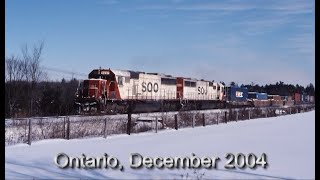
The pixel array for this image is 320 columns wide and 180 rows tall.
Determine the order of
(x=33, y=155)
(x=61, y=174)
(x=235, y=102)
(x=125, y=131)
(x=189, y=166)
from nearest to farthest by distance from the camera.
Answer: (x=61, y=174)
(x=189, y=166)
(x=33, y=155)
(x=125, y=131)
(x=235, y=102)

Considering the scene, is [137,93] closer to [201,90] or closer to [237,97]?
[201,90]

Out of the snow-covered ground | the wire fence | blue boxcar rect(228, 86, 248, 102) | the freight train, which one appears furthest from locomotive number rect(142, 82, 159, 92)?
blue boxcar rect(228, 86, 248, 102)

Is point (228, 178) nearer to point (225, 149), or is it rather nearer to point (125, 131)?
point (225, 149)

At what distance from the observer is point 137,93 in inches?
1484

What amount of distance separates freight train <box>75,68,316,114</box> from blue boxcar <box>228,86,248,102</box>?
448cm

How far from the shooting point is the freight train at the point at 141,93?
33.0m

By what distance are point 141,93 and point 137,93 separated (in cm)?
77

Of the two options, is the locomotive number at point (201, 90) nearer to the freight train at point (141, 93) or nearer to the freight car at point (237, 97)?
the freight train at point (141, 93)

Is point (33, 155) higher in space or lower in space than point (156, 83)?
lower

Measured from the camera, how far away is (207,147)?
13.4m

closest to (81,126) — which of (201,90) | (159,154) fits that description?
(159,154)

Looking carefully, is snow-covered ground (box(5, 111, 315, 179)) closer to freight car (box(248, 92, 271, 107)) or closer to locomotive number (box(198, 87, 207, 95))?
locomotive number (box(198, 87, 207, 95))
